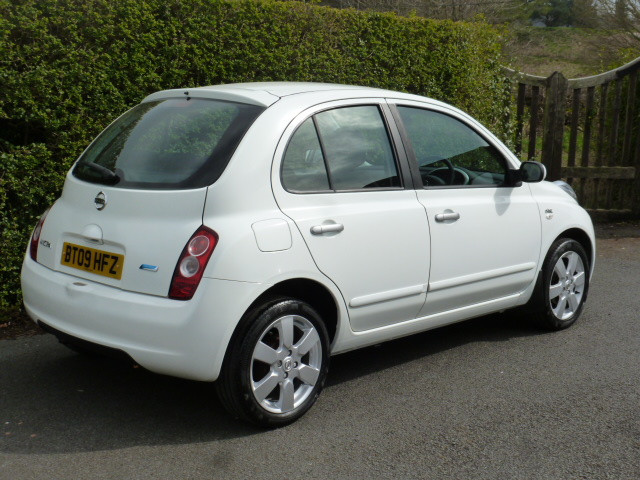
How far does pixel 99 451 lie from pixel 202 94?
1.98m

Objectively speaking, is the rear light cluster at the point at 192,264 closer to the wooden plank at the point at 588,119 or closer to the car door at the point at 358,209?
the car door at the point at 358,209

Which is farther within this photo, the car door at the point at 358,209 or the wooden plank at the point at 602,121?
the wooden plank at the point at 602,121

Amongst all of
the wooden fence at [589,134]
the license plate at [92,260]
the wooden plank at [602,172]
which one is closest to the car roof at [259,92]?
the license plate at [92,260]

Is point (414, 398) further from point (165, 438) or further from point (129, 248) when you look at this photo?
point (129, 248)

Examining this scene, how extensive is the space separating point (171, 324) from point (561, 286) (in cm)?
327

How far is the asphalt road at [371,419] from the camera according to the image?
3.60 m

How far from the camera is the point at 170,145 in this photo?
414 cm

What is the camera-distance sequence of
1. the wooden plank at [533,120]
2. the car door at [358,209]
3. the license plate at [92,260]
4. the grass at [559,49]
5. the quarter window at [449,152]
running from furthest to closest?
the grass at [559,49] < the wooden plank at [533,120] < the quarter window at [449,152] < the car door at [358,209] < the license plate at [92,260]

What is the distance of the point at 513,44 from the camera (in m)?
24.5

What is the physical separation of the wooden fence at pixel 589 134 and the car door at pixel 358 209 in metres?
6.68

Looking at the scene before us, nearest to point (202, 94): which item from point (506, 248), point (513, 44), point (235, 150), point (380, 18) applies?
point (235, 150)

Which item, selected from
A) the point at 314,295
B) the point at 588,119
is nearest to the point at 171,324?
the point at 314,295

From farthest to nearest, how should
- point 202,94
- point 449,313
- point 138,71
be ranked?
point 138,71, point 449,313, point 202,94

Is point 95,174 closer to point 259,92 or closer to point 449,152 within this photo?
point 259,92
